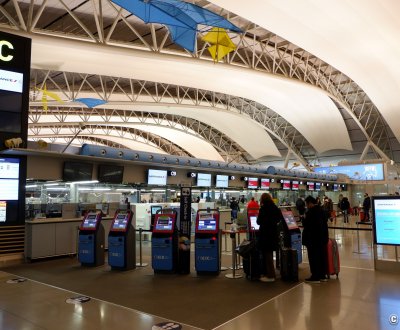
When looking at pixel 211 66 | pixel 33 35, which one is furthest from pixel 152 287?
pixel 211 66

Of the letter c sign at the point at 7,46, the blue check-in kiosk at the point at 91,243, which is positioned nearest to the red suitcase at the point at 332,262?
the blue check-in kiosk at the point at 91,243

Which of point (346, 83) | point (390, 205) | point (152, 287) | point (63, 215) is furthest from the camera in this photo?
point (346, 83)

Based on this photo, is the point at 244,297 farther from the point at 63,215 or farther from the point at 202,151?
the point at 202,151

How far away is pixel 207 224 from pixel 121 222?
1959 mm

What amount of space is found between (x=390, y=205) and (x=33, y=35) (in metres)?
12.0

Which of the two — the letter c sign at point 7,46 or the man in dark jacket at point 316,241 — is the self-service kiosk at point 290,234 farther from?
the letter c sign at point 7,46

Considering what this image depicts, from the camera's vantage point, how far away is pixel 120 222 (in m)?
7.84

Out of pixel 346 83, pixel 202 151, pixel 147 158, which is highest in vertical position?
pixel 346 83

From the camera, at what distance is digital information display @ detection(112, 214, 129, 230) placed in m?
7.71

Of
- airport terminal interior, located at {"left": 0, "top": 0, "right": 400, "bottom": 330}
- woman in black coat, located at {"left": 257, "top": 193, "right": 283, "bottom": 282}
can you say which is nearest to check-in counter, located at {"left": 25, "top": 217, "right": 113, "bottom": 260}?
airport terminal interior, located at {"left": 0, "top": 0, "right": 400, "bottom": 330}

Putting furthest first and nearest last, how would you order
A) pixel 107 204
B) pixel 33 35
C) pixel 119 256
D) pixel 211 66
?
pixel 211 66, pixel 33 35, pixel 107 204, pixel 119 256

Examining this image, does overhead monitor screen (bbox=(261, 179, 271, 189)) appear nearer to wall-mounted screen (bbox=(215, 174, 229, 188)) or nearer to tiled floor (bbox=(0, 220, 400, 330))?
wall-mounted screen (bbox=(215, 174, 229, 188))

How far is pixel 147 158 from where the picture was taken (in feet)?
37.1

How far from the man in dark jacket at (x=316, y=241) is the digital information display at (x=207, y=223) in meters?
1.75
